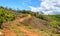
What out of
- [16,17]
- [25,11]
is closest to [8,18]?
[16,17]

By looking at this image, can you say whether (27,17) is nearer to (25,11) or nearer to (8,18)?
(8,18)

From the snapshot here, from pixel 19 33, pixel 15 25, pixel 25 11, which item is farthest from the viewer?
pixel 25 11

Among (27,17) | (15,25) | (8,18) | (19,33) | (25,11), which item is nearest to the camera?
(19,33)

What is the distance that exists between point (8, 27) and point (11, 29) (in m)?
0.24

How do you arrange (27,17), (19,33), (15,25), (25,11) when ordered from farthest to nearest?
(25,11) < (27,17) < (15,25) < (19,33)

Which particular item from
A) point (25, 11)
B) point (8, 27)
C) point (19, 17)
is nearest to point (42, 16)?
point (25, 11)

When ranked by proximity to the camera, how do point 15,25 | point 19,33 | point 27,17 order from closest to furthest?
point 19,33 → point 15,25 → point 27,17

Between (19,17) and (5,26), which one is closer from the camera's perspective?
(5,26)

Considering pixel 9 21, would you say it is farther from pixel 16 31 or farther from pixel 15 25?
pixel 16 31

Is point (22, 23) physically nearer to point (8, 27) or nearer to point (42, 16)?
point (8, 27)

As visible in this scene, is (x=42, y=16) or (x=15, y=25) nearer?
(x=15, y=25)

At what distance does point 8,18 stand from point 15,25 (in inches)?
44.4

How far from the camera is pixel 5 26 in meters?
12.2

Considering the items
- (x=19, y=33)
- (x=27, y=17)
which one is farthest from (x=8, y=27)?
(x=27, y=17)
